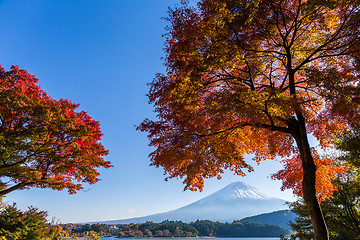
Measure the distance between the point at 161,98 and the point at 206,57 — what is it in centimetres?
175

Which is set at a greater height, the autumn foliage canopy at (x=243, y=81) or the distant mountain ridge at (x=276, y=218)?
the autumn foliage canopy at (x=243, y=81)

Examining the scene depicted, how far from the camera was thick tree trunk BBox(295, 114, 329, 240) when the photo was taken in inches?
179

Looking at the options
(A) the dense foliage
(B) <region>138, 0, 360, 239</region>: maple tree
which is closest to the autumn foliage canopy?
(B) <region>138, 0, 360, 239</region>: maple tree

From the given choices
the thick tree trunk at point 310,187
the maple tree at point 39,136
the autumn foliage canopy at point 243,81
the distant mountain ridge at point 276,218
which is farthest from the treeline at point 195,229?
the thick tree trunk at point 310,187

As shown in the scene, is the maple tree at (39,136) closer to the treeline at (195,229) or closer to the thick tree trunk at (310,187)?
the thick tree trunk at (310,187)

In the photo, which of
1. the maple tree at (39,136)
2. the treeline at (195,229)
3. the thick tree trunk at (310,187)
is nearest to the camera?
the thick tree trunk at (310,187)

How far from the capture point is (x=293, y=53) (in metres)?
6.43

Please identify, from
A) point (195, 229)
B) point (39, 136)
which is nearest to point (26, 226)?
point (39, 136)

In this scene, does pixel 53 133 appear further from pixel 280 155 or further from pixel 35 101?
pixel 280 155

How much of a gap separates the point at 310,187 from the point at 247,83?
10.4 ft

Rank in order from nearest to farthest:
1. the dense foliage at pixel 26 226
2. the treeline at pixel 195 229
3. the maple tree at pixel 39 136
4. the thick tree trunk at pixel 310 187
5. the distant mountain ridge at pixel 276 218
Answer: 1. the thick tree trunk at pixel 310 187
2. the dense foliage at pixel 26 226
3. the maple tree at pixel 39 136
4. the treeline at pixel 195 229
5. the distant mountain ridge at pixel 276 218

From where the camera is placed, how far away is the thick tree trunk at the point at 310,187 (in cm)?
455

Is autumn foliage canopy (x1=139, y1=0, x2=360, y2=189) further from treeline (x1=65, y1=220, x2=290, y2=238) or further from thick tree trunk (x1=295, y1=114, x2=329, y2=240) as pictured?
treeline (x1=65, y1=220, x2=290, y2=238)

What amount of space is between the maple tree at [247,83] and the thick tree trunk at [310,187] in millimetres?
20
